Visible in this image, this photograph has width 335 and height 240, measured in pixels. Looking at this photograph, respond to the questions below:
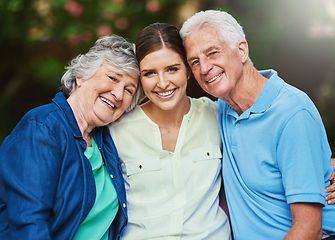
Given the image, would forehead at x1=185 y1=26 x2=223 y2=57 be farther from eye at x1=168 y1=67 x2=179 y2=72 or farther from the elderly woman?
the elderly woman

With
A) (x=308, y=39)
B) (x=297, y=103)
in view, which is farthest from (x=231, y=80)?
(x=308, y=39)

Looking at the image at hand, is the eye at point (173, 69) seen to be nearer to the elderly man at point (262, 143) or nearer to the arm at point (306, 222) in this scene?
the elderly man at point (262, 143)

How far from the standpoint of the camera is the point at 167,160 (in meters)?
2.09

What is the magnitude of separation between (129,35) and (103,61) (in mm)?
1686

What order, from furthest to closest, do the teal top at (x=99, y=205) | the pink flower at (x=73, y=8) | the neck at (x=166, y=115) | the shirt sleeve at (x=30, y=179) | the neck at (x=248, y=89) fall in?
the pink flower at (x=73, y=8) < the neck at (x=166, y=115) < the neck at (x=248, y=89) < the teal top at (x=99, y=205) < the shirt sleeve at (x=30, y=179)

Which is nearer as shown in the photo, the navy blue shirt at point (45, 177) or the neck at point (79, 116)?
the navy blue shirt at point (45, 177)

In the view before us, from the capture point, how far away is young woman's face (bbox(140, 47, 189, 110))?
200 cm

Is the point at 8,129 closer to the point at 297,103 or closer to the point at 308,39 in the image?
the point at 297,103

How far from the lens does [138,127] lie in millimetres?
2158

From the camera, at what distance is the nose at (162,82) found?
1.98 m

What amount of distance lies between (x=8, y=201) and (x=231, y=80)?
4.00 ft

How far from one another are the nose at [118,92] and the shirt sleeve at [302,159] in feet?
2.76

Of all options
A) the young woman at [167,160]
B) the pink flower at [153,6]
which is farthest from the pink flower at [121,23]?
the young woman at [167,160]

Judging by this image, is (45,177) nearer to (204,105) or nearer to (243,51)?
(204,105)
